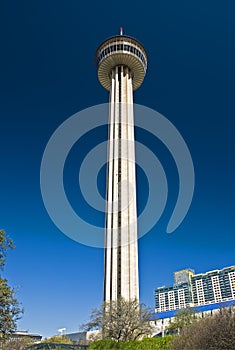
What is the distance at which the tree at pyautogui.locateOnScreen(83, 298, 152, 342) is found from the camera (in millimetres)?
30078

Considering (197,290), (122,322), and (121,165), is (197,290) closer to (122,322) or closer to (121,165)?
(121,165)

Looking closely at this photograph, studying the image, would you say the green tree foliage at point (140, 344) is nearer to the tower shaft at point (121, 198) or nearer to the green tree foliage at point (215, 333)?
the green tree foliage at point (215, 333)

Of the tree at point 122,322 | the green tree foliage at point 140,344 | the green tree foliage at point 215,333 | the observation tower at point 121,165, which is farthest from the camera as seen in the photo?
the observation tower at point 121,165

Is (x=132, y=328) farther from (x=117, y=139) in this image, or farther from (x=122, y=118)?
(x=122, y=118)

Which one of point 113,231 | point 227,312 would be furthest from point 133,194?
point 227,312

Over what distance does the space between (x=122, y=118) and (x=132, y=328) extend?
117ft

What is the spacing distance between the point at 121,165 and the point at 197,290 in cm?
7250

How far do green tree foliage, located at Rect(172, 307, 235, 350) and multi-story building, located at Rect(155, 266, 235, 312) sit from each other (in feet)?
282

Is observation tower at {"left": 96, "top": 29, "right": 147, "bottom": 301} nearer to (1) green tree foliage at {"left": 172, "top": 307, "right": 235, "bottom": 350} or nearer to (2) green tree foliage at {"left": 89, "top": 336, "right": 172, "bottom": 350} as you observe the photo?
(2) green tree foliage at {"left": 89, "top": 336, "right": 172, "bottom": 350}

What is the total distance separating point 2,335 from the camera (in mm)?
13734

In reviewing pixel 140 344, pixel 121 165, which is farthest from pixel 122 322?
pixel 121 165

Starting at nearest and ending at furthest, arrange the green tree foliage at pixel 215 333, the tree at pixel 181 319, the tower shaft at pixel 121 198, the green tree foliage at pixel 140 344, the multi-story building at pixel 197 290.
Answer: the green tree foliage at pixel 215 333, the green tree foliage at pixel 140 344, the tree at pixel 181 319, the tower shaft at pixel 121 198, the multi-story building at pixel 197 290

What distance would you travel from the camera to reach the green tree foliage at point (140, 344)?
21.6 meters

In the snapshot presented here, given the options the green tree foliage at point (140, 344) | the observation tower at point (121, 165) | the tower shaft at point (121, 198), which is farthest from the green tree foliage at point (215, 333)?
the tower shaft at point (121, 198)
